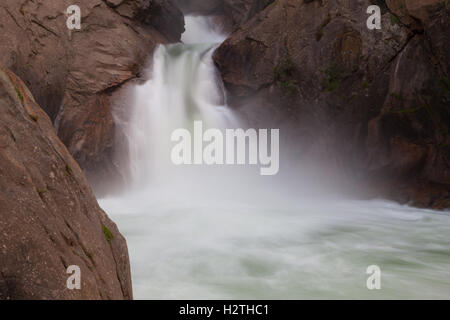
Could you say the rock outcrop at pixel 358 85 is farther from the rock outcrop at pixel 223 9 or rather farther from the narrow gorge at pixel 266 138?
the rock outcrop at pixel 223 9

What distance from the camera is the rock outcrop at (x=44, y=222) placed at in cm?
238

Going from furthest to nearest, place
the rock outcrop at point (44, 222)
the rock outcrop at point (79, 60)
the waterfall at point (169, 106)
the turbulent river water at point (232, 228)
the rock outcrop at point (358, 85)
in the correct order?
1. the waterfall at point (169, 106)
2. the rock outcrop at point (358, 85)
3. the rock outcrop at point (79, 60)
4. the turbulent river water at point (232, 228)
5. the rock outcrop at point (44, 222)

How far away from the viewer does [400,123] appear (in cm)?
992

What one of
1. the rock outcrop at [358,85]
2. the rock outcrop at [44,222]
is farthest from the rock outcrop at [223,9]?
the rock outcrop at [44,222]

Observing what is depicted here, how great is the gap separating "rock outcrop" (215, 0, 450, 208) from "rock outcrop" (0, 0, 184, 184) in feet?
10.3

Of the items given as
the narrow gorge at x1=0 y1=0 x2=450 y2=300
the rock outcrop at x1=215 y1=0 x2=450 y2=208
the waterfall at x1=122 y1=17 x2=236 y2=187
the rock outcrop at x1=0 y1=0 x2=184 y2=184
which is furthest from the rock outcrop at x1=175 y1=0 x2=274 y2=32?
the rock outcrop at x1=0 y1=0 x2=184 y2=184

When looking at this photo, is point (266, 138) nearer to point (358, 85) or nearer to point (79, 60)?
point (358, 85)

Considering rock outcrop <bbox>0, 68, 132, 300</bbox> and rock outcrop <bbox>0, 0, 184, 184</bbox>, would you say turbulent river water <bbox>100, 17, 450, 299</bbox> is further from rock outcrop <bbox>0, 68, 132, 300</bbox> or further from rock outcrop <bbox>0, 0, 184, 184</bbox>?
rock outcrop <bbox>0, 68, 132, 300</bbox>

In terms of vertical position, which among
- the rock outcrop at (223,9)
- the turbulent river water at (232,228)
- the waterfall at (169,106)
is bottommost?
the turbulent river water at (232,228)

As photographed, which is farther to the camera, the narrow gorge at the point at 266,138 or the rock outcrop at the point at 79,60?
the rock outcrop at the point at 79,60

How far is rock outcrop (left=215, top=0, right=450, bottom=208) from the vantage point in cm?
947

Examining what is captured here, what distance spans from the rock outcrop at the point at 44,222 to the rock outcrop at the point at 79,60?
5704mm
